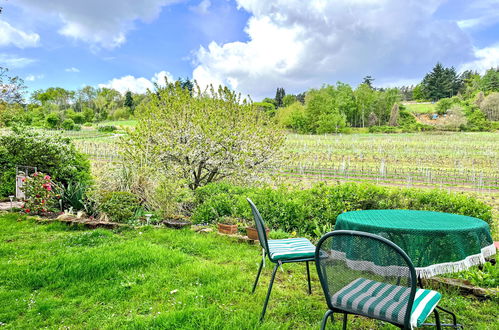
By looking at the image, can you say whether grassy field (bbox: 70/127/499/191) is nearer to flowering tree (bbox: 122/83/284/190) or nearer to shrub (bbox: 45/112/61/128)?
flowering tree (bbox: 122/83/284/190)

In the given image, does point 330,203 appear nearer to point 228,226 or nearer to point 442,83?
point 228,226

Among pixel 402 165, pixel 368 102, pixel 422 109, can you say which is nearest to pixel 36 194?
pixel 402 165

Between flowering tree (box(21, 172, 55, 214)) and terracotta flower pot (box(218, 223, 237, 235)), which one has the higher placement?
flowering tree (box(21, 172, 55, 214))

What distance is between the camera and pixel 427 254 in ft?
7.88

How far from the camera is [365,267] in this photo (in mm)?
1529

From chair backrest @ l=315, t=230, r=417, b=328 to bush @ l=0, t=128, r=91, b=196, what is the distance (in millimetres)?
6887

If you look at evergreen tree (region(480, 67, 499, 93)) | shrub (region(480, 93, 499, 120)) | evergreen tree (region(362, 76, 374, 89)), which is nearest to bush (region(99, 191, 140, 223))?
shrub (region(480, 93, 499, 120))

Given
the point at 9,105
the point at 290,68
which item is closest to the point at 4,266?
the point at 9,105

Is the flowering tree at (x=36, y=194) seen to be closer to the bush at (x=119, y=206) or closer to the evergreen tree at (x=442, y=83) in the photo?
the bush at (x=119, y=206)

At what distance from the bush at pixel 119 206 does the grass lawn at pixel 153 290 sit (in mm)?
1064

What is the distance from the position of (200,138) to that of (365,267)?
6.33 metres

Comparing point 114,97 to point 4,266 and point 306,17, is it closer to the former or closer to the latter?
point 306,17

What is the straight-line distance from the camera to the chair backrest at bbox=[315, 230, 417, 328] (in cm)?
146

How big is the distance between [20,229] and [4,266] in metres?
1.98
